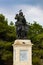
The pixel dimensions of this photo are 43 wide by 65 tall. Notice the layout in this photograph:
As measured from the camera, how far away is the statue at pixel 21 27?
18.8 meters

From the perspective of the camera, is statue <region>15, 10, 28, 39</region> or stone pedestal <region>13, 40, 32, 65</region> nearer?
stone pedestal <region>13, 40, 32, 65</region>

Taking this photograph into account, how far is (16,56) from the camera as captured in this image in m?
18.0

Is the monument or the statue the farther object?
the statue

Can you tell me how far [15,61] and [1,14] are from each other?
1595 centimetres

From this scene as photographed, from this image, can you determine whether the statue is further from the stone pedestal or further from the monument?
the stone pedestal

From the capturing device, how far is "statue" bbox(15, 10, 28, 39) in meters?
18.8

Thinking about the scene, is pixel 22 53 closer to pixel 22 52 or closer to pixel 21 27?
pixel 22 52

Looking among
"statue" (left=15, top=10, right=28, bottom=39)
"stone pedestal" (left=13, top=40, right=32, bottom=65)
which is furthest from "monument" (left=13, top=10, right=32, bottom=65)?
"statue" (left=15, top=10, right=28, bottom=39)

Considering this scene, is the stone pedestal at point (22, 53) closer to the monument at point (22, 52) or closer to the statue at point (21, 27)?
the monument at point (22, 52)

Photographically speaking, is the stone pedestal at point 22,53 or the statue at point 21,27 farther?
the statue at point 21,27

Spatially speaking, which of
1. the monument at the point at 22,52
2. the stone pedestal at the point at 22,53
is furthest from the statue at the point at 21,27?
the stone pedestal at the point at 22,53

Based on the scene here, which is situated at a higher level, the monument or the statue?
the statue

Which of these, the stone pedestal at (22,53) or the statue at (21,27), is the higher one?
the statue at (21,27)

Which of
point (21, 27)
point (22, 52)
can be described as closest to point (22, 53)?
point (22, 52)
